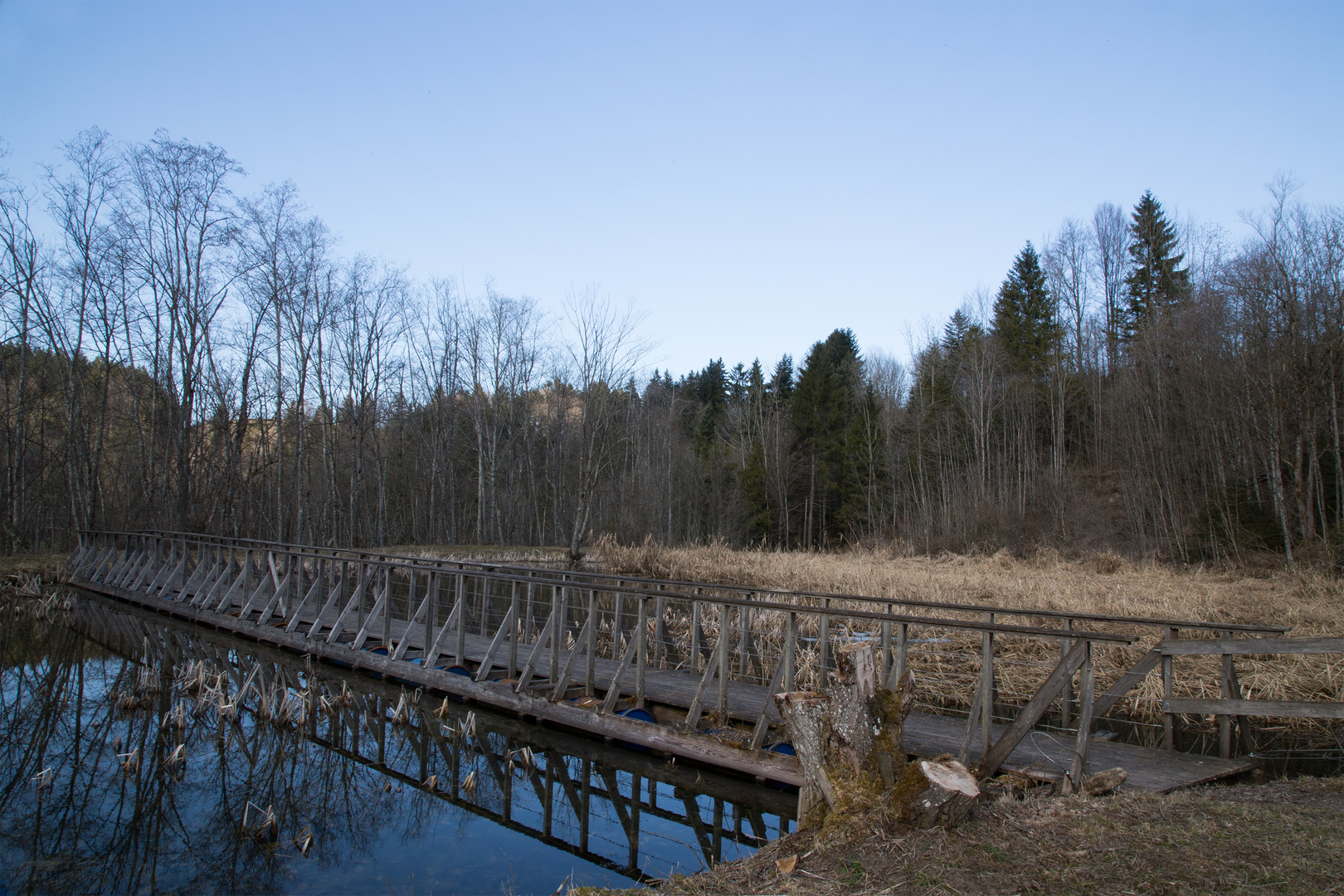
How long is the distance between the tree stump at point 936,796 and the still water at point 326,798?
2163 mm

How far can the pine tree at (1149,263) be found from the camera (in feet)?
106

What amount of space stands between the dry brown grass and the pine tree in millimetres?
16501

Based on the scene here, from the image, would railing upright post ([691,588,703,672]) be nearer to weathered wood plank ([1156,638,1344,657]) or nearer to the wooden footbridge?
the wooden footbridge

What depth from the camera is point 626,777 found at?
759 centimetres

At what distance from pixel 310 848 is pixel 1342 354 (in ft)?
69.4

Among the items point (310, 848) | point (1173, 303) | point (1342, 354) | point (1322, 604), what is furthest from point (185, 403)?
point (1173, 303)

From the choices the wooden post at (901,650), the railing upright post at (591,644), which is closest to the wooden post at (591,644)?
the railing upright post at (591,644)

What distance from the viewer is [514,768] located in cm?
790

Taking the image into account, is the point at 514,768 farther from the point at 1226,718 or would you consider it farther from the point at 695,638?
the point at 1226,718

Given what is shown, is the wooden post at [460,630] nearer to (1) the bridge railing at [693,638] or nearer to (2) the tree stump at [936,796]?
(1) the bridge railing at [693,638]

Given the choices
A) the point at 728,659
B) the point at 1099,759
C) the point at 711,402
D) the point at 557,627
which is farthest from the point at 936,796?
the point at 711,402

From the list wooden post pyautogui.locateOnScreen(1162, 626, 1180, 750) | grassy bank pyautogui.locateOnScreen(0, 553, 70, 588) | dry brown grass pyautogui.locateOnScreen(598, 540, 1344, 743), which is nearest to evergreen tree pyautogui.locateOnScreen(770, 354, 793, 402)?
dry brown grass pyautogui.locateOnScreen(598, 540, 1344, 743)

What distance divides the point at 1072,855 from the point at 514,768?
552 centimetres

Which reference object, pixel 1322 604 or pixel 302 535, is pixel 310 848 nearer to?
pixel 1322 604
